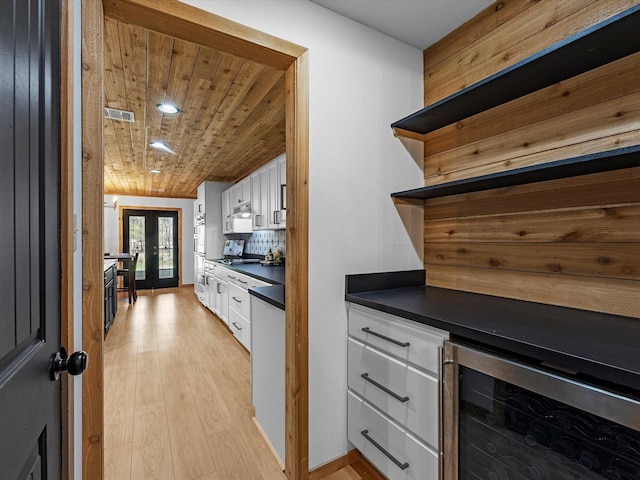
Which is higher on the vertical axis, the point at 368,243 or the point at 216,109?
the point at 216,109

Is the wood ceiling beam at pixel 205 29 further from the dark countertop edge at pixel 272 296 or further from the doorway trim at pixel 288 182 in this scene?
the dark countertop edge at pixel 272 296

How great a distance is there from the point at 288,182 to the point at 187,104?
1.56 meters

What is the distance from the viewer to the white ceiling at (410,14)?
5.22 feet

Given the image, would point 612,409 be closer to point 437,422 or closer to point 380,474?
point 437,422

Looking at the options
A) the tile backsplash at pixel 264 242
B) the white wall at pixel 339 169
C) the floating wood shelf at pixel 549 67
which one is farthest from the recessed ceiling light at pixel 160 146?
the floating wood shelf at pixel 549 67

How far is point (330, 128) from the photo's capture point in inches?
64.3

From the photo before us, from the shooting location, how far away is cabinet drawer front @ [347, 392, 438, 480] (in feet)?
4.09

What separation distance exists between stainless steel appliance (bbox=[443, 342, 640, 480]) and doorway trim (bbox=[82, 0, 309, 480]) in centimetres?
71

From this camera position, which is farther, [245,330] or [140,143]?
[140,143]

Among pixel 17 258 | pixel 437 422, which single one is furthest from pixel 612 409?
pixel 17 258

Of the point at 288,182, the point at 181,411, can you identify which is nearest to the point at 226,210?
the point at 181,411

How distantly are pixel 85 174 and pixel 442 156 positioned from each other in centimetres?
182

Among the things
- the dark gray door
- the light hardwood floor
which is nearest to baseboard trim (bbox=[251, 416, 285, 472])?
the light hardwood floor

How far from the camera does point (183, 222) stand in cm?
798
